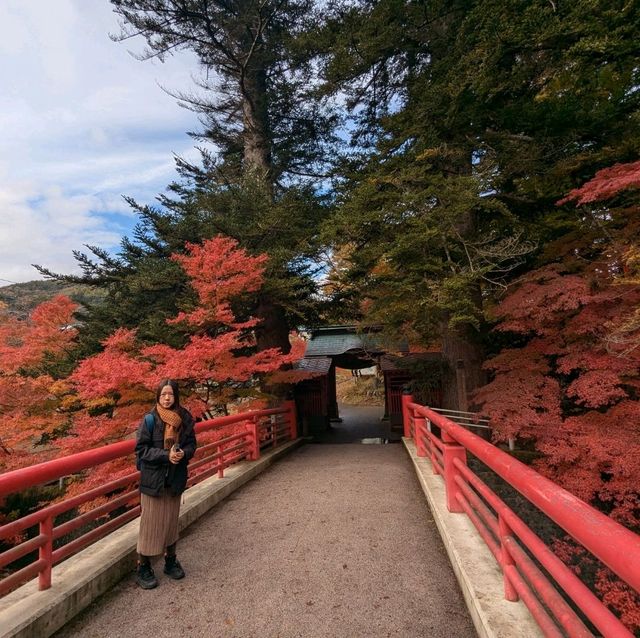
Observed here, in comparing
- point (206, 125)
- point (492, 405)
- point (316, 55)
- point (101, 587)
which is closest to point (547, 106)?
point (492, 405)

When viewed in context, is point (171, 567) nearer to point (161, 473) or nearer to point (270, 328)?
point (161, 473)

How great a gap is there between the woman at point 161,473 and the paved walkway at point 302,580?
0.30 meters

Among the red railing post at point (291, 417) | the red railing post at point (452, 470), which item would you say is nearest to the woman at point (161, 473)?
the red railing post at point (452, 470)

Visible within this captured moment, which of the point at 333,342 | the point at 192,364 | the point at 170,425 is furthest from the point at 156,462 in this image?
the point at 333,342

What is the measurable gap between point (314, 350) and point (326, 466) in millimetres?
8918

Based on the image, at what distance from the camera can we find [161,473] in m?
2.85

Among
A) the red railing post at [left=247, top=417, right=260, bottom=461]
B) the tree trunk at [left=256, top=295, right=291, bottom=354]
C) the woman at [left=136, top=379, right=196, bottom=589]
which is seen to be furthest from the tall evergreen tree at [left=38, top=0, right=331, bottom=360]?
the woman at [left=136, top=379, right=196, bottom=589]

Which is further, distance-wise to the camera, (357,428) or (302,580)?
(357,428)

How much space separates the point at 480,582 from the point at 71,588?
2.71 meters

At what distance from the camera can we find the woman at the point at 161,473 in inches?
111

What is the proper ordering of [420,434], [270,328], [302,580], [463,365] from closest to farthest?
1. [302,580]
2. [420,434]
3. [463,365]
4. [270,328]

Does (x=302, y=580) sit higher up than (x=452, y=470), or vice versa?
(x=452, y=470)

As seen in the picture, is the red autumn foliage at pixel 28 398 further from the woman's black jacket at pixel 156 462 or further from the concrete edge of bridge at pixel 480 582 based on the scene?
the concrete edge of bridge at pixel 480 582

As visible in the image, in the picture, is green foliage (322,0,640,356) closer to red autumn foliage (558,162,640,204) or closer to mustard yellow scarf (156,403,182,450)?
red autumn foliage (558,162,640,204)
